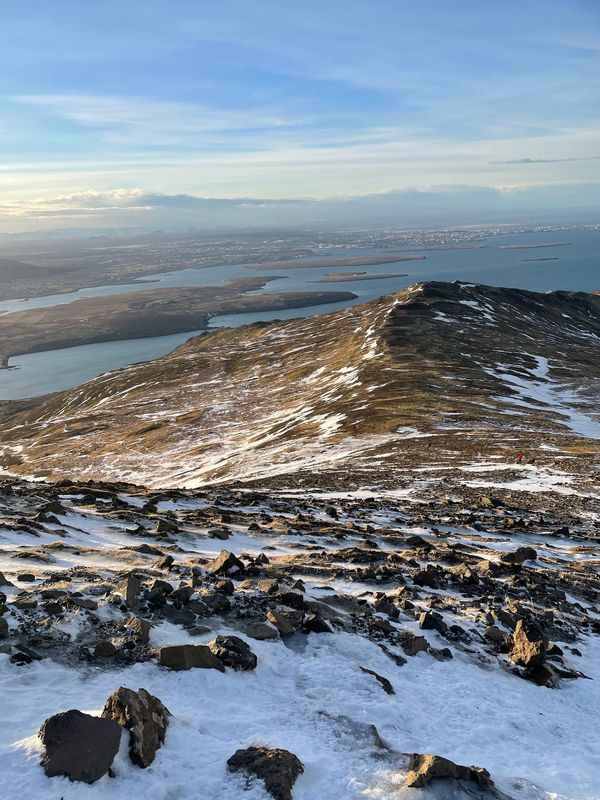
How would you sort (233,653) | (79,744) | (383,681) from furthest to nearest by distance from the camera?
(383,681)
(233,653)
(79,744)

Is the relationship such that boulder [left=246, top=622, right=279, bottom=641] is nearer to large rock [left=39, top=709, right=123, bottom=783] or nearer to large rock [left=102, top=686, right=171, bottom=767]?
large rock [left=102, top=686, right=171, bottom=767]

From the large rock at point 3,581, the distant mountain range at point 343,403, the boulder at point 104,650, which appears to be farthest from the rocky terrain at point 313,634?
the distant mountain range at point 343,403

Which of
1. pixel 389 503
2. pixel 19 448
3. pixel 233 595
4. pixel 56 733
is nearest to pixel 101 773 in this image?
pixel 56 733

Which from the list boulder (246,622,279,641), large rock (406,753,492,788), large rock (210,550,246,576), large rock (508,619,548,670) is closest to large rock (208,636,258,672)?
boulder (246,622,279,641)

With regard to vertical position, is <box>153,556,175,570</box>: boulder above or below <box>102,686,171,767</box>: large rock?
below

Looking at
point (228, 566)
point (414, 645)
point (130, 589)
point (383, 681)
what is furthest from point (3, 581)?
point (414, 645)

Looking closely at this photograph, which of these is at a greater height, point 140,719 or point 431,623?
point 140,719

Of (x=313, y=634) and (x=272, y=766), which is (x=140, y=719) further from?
(x=313, y=634)

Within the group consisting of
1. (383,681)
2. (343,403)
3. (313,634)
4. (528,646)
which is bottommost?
(343,403)
